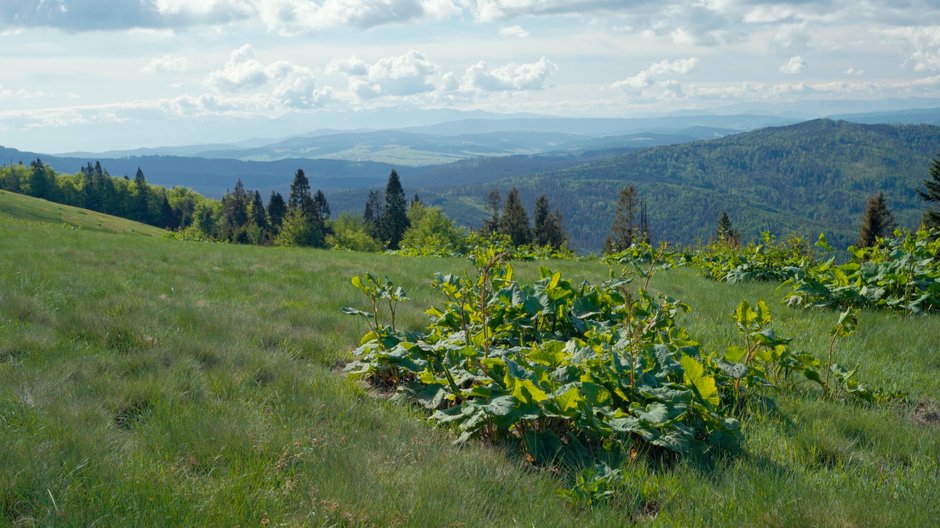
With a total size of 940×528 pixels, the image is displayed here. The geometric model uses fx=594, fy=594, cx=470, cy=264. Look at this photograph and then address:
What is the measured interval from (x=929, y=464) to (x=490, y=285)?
377 centimetres

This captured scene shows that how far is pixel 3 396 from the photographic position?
3.65 meters

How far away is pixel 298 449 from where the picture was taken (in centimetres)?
340

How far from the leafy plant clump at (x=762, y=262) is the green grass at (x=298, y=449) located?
6053 millimetres

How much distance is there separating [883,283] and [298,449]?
878cm

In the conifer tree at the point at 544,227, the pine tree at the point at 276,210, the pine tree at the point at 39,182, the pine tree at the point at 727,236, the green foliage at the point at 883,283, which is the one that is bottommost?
the conifer tree at the point at 544,227

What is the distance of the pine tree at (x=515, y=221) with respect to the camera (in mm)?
89812

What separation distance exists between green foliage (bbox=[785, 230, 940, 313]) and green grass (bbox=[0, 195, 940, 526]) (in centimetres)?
230

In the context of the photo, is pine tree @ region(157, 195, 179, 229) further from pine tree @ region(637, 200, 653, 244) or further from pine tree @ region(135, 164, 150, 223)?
pine tree @ region(637, 200, 653, 244)

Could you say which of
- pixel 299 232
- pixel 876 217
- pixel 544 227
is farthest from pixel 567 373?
pixel 544 227

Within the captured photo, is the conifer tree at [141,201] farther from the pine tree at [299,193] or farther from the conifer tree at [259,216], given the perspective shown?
the pine tree at [299,193]

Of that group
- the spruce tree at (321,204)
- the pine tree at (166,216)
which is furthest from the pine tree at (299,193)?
the pine tree at (166,216)

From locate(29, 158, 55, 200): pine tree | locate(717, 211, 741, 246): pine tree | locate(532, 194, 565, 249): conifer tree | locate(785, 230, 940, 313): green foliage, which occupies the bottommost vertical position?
locate(532, 194, 565, 249): conifer tree

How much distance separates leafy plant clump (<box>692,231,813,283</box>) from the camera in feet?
40.6

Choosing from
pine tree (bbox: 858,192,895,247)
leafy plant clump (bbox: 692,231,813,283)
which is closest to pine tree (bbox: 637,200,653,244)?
leafy plant clump (bbox: 692,231,813,283)
